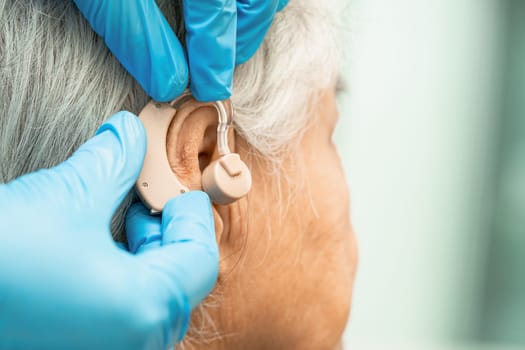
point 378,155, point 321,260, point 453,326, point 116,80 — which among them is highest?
point 116,80

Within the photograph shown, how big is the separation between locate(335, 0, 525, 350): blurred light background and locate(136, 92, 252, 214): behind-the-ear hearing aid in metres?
1.29

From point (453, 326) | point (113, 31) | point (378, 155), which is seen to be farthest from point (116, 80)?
point (453, 326)

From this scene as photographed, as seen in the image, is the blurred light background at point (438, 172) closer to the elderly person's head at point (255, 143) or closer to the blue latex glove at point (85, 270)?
the elderly person's head at point (255, 143)

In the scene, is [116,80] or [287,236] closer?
[116,80]

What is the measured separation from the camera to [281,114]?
84cm

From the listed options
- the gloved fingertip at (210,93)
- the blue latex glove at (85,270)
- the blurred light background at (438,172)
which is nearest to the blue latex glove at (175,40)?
the gloved fingertip at (210,93)

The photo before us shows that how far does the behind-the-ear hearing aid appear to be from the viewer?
28.9 inches

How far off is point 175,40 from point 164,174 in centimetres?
16

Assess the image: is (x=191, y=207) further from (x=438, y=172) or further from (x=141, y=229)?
(x=438, y=172)

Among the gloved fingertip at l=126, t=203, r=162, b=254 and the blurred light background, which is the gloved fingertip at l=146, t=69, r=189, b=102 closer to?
the gloved fingertip at l=126, t=203, r=162, b=254

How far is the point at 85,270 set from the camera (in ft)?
1.81

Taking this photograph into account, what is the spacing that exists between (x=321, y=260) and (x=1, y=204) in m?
0.52

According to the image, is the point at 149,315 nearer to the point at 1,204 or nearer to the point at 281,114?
the point at 1,204

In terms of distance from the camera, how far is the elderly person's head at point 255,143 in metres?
0.69
